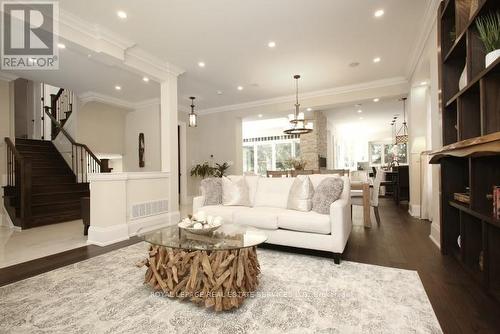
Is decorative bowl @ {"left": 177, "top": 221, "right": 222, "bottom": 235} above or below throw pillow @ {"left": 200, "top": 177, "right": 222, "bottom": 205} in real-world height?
below

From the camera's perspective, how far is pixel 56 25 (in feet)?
10.1

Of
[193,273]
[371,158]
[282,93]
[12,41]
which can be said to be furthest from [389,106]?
[12,41]

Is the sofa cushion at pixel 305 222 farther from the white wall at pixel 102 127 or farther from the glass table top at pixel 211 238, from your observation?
the white wall at pixel 102 127

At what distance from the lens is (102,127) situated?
6766 mm

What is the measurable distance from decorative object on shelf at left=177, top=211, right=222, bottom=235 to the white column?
2581mm

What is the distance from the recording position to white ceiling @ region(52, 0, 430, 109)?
3.03m

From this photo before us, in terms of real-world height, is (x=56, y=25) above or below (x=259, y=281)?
above

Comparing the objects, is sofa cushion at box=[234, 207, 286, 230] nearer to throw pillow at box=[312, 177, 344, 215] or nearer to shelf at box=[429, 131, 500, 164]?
throw pillow at box=[312, 177, 344, 215]

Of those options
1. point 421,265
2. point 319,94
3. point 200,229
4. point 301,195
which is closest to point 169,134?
point 301,195

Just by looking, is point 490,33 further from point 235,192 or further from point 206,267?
Result: point 235,192

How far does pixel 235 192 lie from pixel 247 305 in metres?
1.94

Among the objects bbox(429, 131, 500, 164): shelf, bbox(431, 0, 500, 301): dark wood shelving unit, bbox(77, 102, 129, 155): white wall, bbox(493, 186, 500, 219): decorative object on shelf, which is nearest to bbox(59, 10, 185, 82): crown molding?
bbox(77, 102, 129, 155): white wall

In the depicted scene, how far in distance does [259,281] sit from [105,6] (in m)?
3.59

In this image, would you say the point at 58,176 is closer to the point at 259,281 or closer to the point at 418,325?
the point at 259,281
